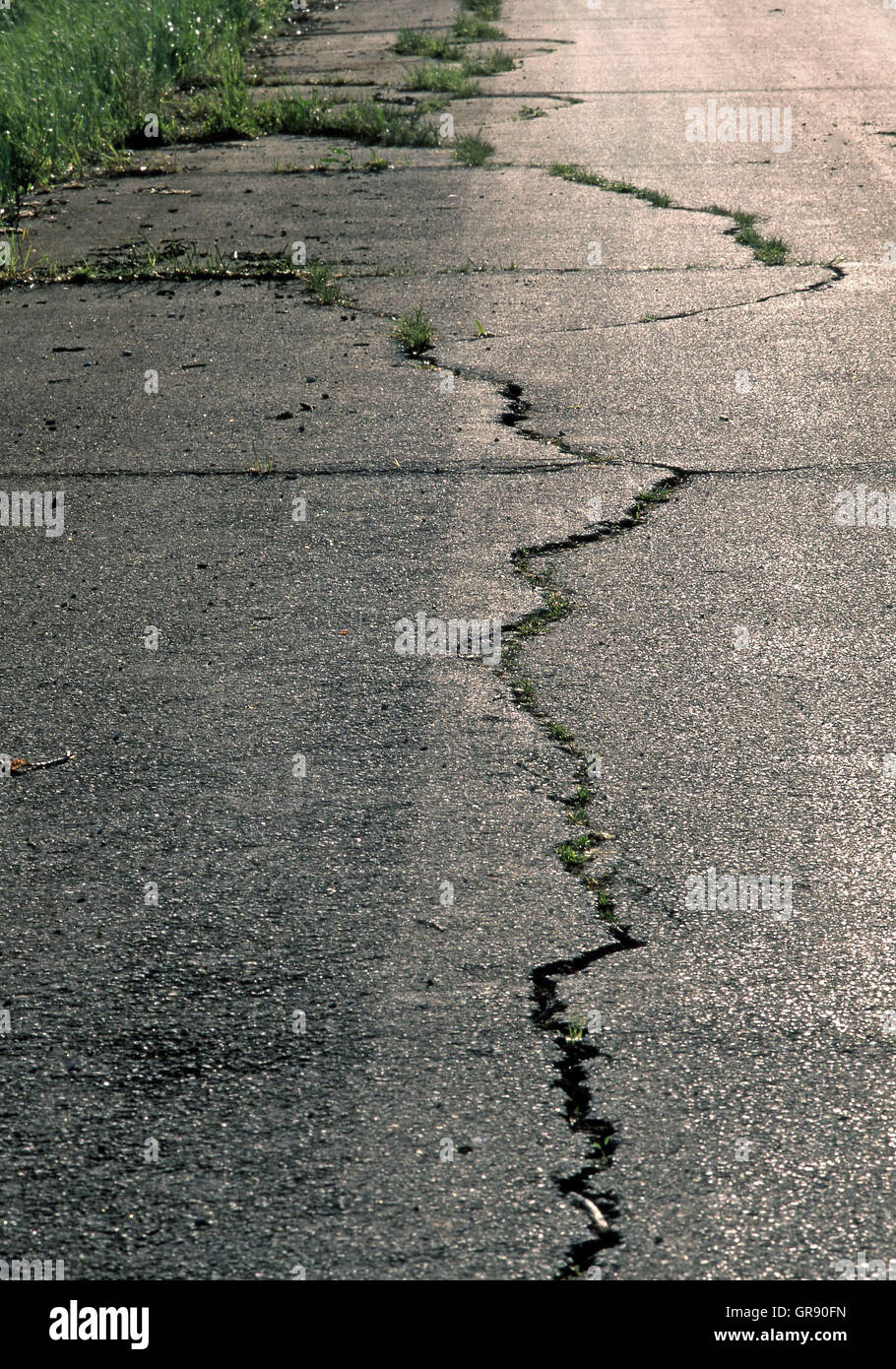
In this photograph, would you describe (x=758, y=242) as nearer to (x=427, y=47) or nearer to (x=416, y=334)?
(x=416, y=334)

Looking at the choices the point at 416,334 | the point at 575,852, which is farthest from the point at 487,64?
the point at 575,852

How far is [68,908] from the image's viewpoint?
3.21 m

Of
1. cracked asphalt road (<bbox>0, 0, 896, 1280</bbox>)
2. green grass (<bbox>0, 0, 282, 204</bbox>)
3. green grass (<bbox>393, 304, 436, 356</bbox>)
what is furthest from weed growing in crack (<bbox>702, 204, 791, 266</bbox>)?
green grass (<bbox>0, 0, 282, 204</bbox>)

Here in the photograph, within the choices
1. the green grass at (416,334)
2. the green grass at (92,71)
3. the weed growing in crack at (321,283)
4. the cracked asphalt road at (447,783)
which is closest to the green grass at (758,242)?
the cracked asphalt road at (447,783)

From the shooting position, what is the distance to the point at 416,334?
7051 millimetres

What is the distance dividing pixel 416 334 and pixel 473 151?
477 centimetres

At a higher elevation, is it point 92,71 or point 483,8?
point 483,8

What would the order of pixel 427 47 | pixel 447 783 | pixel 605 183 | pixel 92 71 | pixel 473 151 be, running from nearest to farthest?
pixel 447 783
pixel 605 183
pixel 473 151
pixel 92 71
pixel 427 47

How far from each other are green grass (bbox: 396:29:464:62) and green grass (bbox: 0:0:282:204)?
6.45 ft

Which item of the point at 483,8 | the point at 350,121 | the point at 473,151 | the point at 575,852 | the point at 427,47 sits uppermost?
the point at 483,8

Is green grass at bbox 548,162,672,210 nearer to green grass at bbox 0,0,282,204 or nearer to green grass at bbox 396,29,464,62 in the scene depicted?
green grass at bbox 0,0,282,204

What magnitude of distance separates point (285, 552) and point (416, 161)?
7.31m

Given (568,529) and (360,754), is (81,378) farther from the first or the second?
(360,754)
